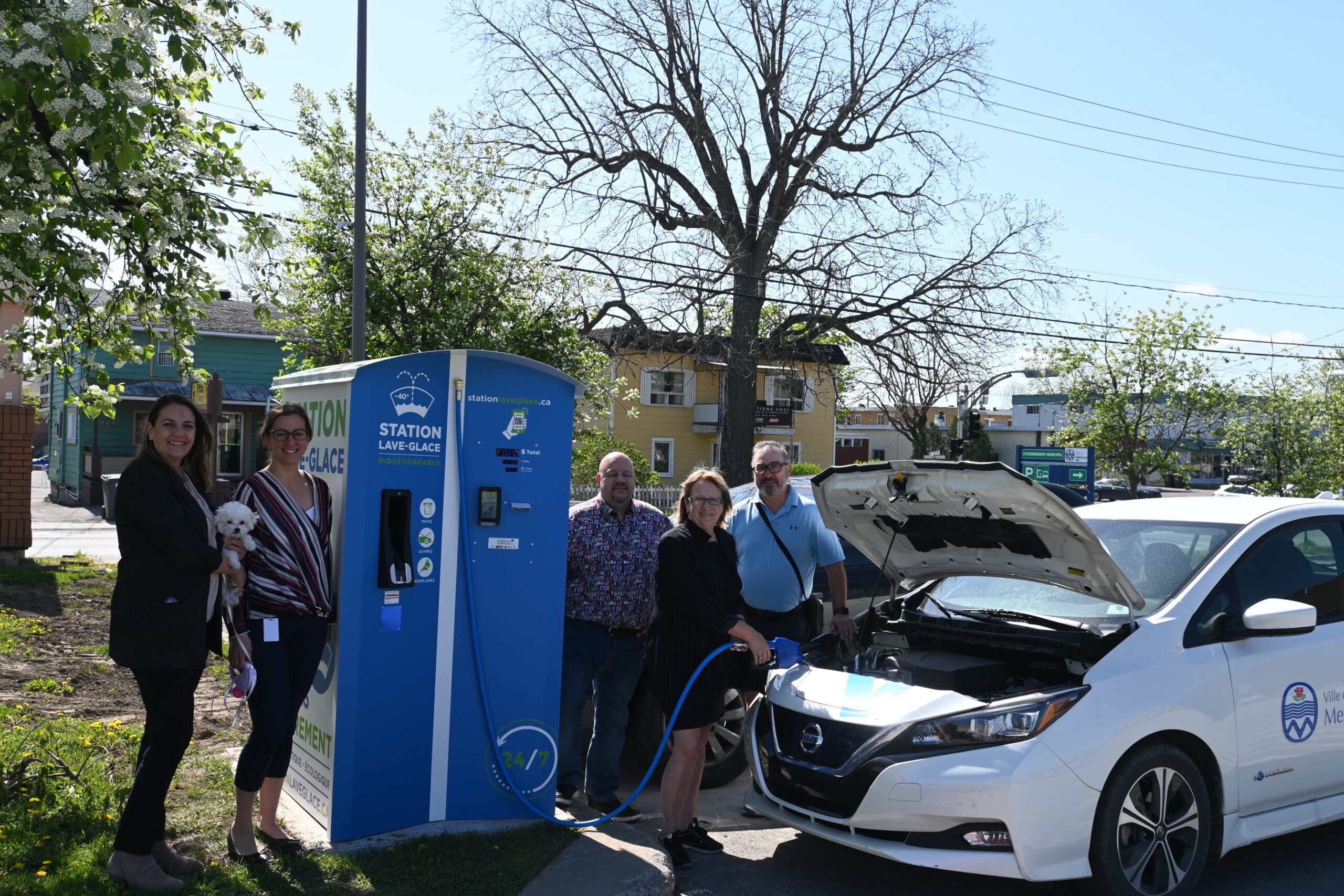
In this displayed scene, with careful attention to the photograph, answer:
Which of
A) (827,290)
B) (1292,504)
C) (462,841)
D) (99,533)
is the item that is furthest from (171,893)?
(99,533)

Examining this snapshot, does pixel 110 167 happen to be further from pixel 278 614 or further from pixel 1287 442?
pixel 1287 442

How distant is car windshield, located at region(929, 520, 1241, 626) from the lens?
16.0 feet

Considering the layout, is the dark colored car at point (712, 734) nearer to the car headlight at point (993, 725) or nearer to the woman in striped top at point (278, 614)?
the car headlight at point (993, 725)

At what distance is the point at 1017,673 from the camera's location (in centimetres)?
503

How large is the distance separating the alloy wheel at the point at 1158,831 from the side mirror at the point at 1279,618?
75 cm

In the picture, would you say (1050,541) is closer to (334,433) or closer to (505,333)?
(334,433)

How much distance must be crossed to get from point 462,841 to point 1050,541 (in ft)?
9.78

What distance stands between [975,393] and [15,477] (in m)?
21.6

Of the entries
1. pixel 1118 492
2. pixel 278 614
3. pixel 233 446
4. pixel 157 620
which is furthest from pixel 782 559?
pixel 1118 492

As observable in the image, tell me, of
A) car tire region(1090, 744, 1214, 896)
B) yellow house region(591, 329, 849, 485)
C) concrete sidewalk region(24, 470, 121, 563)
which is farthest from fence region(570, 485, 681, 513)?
car tire region(1090, 744, 1214, 896)

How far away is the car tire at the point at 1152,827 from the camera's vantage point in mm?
4094

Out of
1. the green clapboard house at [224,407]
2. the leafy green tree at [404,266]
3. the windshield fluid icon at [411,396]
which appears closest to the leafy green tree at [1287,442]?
the leafy green tree at [404,266]

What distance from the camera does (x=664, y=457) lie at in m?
40.5

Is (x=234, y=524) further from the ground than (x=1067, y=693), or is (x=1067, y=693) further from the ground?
(x=234, y=524)
